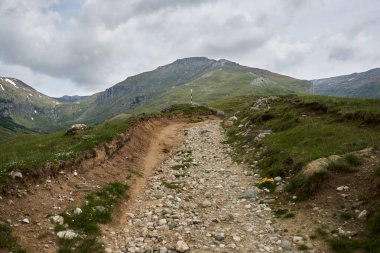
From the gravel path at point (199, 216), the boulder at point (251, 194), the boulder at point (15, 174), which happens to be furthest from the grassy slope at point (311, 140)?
the boulder at point (15, 174)

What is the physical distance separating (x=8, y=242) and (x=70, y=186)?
6923 mm

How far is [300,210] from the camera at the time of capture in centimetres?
1633

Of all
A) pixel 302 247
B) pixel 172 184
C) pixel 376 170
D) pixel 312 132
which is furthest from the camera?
pixel 312 132

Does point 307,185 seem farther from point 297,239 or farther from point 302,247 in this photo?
point 302,247

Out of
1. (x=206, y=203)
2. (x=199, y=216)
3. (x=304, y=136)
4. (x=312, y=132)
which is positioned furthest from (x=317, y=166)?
(x=312, y=132)

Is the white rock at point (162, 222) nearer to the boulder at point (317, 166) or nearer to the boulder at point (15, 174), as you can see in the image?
the boulder at point (15, 174)

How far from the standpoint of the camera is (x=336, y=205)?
15727mm

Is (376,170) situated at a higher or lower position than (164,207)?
higher

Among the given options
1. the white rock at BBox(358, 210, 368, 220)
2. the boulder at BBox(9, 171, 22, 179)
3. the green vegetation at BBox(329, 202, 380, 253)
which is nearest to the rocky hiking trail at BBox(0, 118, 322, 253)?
the boulder at BBox(9, 171, 22, 179)

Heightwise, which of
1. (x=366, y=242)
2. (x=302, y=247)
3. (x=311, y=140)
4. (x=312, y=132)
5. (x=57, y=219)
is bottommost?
(x=302, y=247)

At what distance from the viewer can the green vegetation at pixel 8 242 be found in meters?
12.1

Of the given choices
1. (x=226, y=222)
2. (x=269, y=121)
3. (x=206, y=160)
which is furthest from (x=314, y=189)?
(x=269, y=121)

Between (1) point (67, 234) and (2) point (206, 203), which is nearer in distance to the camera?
(1) point (67, 234)

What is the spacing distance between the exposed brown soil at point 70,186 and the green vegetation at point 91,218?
497 millimetres
